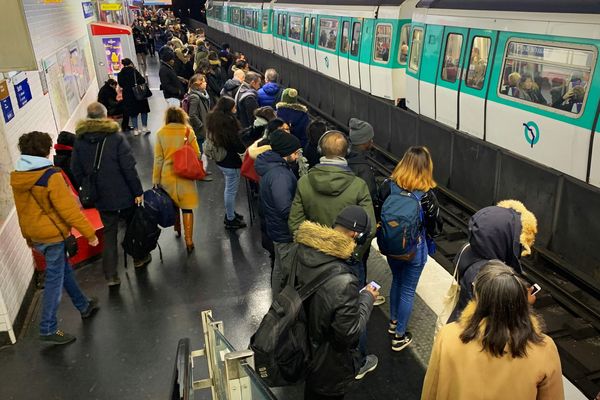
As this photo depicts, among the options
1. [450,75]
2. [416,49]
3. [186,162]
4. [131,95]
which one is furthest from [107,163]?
[131,95]

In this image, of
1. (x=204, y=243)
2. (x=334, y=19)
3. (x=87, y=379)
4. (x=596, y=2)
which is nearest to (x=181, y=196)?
(x=204, y=243)

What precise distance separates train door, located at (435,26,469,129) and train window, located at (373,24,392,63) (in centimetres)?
194

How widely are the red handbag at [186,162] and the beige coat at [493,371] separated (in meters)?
3.94

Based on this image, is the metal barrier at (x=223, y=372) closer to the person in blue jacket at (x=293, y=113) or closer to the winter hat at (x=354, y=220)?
the winter hat at (x=354, y=220)

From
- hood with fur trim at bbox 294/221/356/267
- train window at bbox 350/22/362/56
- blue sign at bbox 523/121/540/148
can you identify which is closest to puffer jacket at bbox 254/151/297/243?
hood with fur trim at bbox 294/221/356/267

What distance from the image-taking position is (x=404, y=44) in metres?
9.20

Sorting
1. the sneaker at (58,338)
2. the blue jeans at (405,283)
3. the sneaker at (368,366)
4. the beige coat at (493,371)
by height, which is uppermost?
the beige coat at (493,371)

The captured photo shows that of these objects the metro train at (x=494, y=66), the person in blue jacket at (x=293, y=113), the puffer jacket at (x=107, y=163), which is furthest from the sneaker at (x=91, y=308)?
the metro train at (x=494, y=66)

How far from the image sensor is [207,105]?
8.21 metres

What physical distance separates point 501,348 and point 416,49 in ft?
24.7

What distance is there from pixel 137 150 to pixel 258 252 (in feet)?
17.0

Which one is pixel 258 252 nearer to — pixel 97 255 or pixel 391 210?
pixel 97 255

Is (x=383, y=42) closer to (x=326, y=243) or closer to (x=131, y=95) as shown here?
(x=131, y=95)

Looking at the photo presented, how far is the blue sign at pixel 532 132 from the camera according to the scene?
5.78 metres
